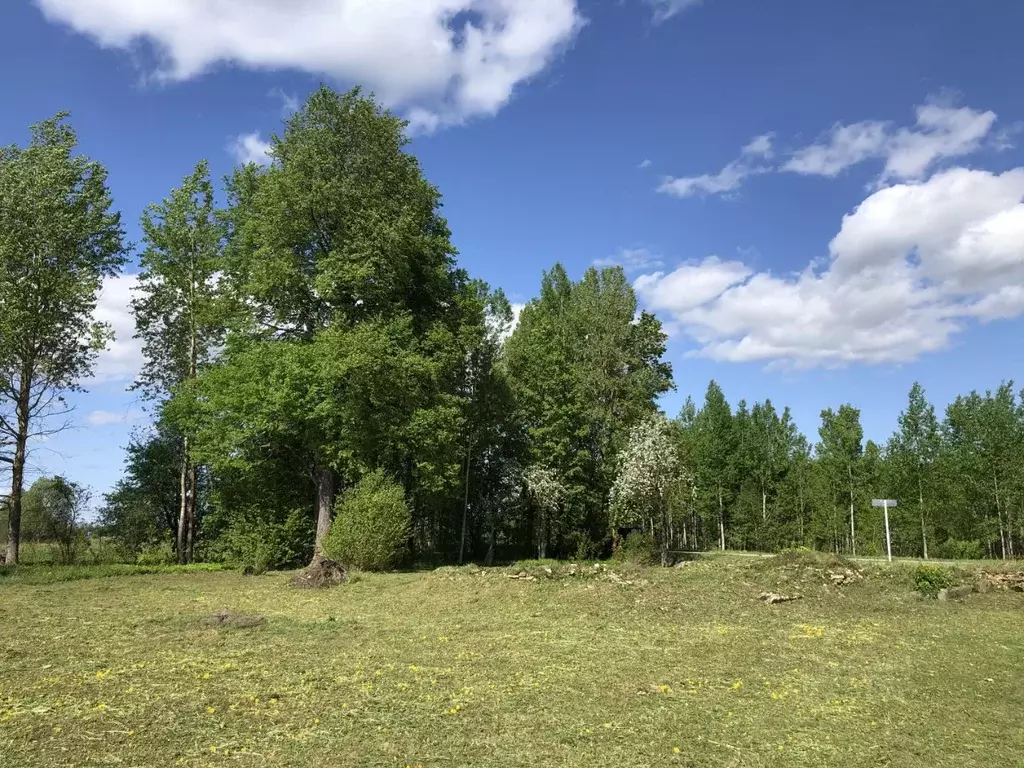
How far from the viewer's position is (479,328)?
29.0 m

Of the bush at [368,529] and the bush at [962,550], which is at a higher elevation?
the bush at [368,529]

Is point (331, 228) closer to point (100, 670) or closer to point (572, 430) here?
point (572, 430)

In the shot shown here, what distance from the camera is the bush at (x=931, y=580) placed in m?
16.7

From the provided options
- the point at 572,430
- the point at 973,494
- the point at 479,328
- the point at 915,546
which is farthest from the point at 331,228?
the point at 915,546

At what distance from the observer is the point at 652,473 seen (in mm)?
26016

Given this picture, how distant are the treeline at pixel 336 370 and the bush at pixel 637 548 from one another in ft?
5.55

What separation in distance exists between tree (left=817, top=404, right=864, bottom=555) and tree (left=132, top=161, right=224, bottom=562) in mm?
40184

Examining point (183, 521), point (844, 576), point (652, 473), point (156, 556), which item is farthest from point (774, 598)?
point (183, 521)

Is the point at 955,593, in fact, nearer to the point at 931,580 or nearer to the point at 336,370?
the point at 931,580

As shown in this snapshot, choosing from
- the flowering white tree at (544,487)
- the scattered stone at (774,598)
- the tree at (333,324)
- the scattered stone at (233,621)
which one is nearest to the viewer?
the scattered stone at (233,621)

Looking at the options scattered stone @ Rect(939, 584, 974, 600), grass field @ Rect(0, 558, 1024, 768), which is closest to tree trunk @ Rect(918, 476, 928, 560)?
scattered stone @ Rect(939, 584, 974, 600)

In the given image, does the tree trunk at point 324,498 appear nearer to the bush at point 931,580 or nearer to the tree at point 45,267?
the tree at point 45,267

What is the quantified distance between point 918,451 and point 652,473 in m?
27.2

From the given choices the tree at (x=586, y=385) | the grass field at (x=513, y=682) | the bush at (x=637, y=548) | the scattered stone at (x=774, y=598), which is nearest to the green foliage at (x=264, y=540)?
the grass field at (x=513, y=682)
